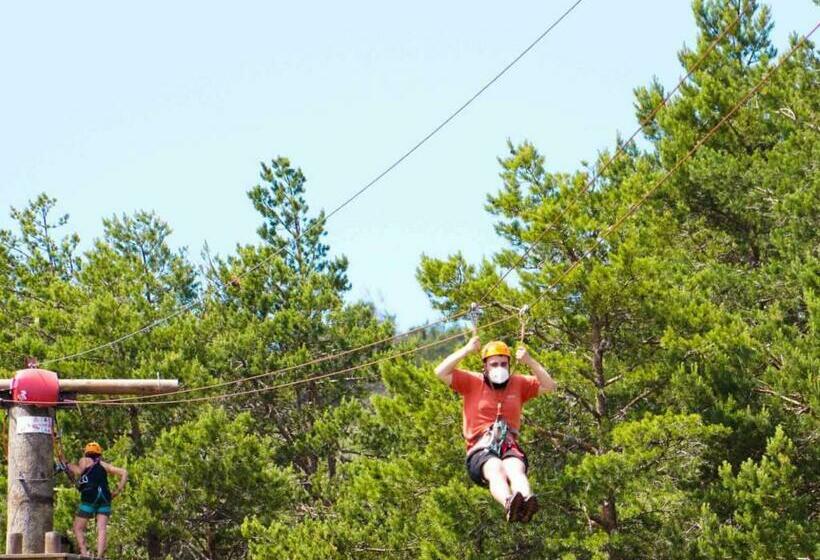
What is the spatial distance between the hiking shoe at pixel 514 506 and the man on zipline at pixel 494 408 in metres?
0.32

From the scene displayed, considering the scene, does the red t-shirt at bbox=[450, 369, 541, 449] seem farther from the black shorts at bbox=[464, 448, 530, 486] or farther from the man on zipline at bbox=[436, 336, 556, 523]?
the black shorts at bbox=[464, 448, 530, 486]

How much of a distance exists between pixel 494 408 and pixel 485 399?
0.10m

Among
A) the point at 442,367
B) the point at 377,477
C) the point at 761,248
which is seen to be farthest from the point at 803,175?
the point at 442,367

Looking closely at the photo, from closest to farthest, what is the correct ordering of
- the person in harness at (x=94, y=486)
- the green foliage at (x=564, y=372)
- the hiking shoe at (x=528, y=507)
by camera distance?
the hiking shoe at (x=528, y=507) < the person in harness at (x=94, y=486) < the green foliage at (x=564, y=372)

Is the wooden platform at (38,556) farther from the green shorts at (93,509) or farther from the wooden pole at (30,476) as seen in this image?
the green shorts at (93,509)

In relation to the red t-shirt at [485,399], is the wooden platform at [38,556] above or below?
below

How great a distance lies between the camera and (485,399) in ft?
34.2

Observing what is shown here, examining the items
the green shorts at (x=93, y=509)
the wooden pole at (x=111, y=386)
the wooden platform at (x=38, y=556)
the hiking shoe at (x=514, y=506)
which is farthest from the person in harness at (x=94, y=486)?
the hiking shoe at (x=514, y=506)

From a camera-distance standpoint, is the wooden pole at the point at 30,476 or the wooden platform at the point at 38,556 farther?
the wooden pole at the point at 30,476

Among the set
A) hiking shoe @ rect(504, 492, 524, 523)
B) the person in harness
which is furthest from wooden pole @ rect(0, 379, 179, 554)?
hiking shoe @ rect(504, 492, 524, 523)

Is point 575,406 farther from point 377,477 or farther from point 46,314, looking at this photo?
point 46,314

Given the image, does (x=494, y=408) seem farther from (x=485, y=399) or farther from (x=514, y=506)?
(x=514, y=506)

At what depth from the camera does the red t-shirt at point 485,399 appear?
34.1 feet

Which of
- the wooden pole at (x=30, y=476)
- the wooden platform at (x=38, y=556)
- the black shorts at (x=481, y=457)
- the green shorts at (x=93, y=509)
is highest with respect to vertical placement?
the green shorts at (x=93, y=509)
